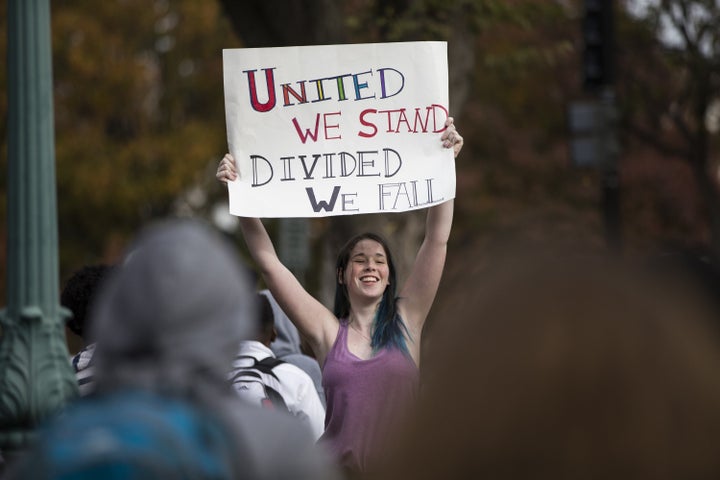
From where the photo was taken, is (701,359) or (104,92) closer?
(701,359)

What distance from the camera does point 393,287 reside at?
18.3 feet

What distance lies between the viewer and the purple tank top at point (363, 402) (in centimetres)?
512

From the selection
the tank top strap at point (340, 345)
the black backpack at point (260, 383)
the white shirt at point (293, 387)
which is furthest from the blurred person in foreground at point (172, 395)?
the white shirt at point (293, 387)

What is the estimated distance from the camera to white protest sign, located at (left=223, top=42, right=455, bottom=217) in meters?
6.34

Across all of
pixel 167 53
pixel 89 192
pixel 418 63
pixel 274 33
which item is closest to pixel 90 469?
pixel 418 63

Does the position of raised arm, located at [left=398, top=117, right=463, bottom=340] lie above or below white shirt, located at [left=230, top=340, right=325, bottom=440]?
above

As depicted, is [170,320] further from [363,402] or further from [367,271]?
[367,271]

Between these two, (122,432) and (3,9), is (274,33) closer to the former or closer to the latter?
(122,432)

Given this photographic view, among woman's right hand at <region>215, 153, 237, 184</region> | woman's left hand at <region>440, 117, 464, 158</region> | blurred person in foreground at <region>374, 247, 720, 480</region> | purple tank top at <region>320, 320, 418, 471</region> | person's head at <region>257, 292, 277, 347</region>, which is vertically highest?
woman's left hand at <region>440, 117, 464, 158</region>

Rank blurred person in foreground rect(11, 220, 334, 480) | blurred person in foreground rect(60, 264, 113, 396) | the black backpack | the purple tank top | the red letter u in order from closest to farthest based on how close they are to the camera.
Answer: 1. blurred person in foreground rect(11, 220, 334, 480)
2. the purple tank top
3. the black backpack
4. blurred person in foreground rect(60, 264, 113, 396)
5. the red letter u

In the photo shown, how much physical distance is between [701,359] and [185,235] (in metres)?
0.87

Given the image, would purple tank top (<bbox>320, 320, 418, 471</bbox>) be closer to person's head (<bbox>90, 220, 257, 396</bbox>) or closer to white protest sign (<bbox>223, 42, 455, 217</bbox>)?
white protest sign (<bbox>223, 42, 455, 217</bbox>)

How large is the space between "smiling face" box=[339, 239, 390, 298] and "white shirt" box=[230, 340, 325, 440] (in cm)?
50

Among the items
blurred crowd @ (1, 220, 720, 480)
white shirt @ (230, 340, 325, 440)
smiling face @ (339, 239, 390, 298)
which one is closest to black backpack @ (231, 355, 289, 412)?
white shirt @ (230, 340, 325, 440)
